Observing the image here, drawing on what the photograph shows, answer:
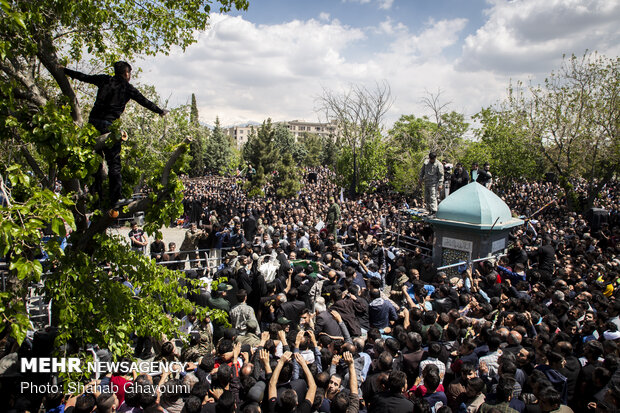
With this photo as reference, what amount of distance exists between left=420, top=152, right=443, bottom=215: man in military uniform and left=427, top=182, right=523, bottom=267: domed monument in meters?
1.06

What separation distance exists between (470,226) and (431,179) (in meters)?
2.41

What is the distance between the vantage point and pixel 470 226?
1030 centimetres

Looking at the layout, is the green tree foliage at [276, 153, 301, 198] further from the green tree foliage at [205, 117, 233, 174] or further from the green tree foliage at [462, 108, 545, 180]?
the green tree foliage at [205, 117, 233, 174]

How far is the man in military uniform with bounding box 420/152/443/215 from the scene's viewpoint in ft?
39.5

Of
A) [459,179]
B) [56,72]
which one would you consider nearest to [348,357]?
[56,72]

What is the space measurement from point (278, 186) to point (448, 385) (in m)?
27.9

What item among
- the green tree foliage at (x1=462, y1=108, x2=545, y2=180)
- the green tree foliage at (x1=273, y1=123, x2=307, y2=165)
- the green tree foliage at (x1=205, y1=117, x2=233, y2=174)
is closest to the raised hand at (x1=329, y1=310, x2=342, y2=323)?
the green tree foliage at (x1=462, y1=108, x2=545, y2=180)

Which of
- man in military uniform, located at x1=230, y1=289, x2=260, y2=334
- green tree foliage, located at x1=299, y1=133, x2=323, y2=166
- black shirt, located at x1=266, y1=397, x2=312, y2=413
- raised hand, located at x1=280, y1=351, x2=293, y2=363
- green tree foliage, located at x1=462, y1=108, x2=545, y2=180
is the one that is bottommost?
black shirt, located at x1=266, y1=397, x2=312, y2=413

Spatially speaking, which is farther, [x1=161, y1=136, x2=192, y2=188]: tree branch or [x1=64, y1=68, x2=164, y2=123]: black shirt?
[x1=64, y1=68, x2=164, y2=123]: black shirt

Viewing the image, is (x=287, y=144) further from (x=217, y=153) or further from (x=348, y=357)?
(x=348, y=357)

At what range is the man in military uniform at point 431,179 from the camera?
12.0m

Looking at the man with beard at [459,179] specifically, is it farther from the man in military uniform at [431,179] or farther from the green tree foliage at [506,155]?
the green tree foliage at [506,155]

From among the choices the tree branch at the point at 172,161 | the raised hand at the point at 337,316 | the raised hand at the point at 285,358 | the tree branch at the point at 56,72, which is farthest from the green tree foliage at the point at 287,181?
the tree branch at the point at 172,161

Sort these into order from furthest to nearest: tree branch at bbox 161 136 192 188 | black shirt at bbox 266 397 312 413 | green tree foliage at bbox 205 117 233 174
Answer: green tree foliage at bbox 205 117 233 174 → black shirt at bbox 266 397 312 413 → tree branch at bbox 161 136 192 188
